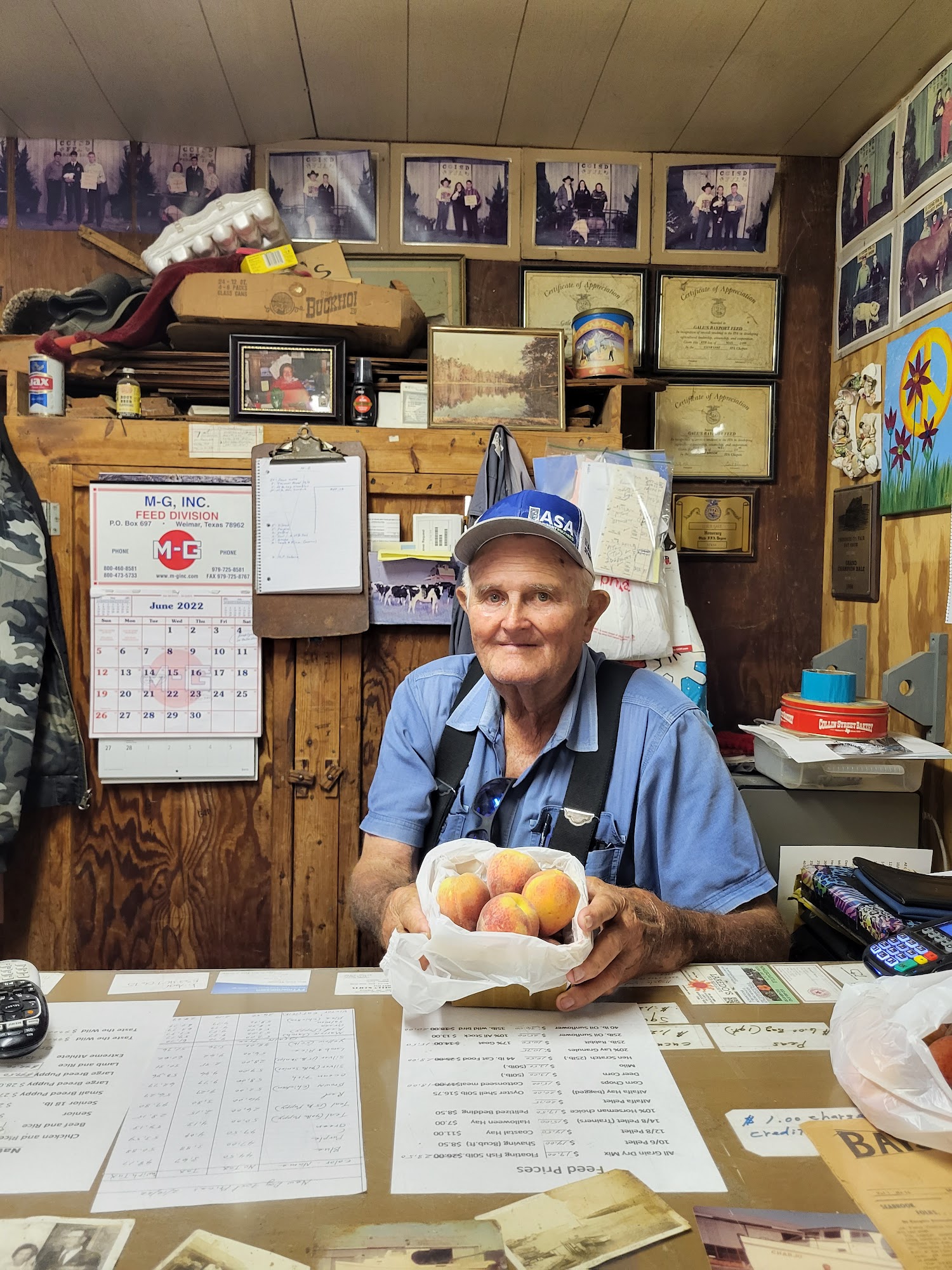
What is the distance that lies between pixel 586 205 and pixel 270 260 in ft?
3.46

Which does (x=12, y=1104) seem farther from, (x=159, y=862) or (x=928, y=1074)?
(x=159, y=862)

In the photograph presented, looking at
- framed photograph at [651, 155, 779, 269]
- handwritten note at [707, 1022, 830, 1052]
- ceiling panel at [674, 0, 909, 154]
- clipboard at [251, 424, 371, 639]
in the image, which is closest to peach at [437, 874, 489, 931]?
handwritten note at [707, 1022, 830, 1052]

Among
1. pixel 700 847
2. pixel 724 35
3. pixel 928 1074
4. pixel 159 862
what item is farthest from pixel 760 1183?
pixel 724 35

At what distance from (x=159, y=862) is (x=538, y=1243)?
6.38 feet

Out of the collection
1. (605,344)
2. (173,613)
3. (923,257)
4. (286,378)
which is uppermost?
(923,257)

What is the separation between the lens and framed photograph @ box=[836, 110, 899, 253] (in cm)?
237

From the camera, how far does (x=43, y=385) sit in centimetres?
228

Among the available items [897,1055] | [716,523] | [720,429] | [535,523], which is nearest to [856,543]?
[716,523]

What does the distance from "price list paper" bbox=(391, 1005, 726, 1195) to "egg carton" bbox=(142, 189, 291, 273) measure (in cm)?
223

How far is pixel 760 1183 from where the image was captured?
700mm

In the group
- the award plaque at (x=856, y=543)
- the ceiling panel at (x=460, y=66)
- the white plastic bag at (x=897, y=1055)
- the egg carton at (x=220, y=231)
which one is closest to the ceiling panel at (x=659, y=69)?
the ceiling panel at (x=460, y=66)

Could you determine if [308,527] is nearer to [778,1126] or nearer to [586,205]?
[586,205]

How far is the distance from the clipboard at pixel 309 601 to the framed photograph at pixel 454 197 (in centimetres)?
85

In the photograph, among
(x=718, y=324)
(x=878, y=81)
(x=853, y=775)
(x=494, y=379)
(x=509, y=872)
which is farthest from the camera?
(x=718, y=324)
